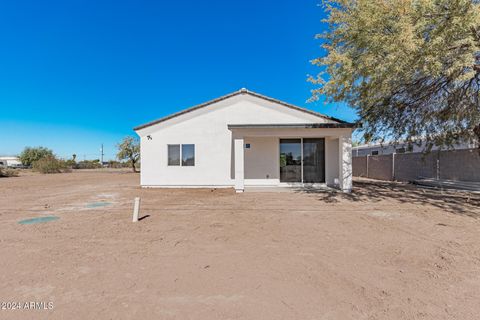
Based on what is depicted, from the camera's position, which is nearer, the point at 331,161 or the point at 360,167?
the point at 331,161

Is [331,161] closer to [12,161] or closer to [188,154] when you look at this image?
[188,154]

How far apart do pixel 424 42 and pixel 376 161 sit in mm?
14728

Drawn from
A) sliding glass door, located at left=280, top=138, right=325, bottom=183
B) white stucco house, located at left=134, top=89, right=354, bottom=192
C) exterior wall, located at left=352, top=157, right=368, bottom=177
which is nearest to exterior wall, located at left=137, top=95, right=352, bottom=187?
white stucco house, located at left=134, top=89, right=354, bottom=192

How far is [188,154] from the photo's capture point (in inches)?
518

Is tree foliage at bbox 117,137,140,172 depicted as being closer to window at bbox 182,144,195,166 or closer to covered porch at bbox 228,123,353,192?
window at bbox 182,144,195,166

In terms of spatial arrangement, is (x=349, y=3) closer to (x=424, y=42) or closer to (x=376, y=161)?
(x=424, y=42)

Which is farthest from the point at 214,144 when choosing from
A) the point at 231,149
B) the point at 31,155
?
the point at 31,155

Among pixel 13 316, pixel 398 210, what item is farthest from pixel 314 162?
pixel 13 316

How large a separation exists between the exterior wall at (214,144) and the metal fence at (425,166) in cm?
777

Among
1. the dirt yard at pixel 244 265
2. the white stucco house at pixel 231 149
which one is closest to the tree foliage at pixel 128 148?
the white stucco house at pixel 231 149

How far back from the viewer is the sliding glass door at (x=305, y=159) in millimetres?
12594

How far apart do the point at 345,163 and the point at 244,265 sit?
8995 mm

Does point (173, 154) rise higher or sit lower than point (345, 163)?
higher

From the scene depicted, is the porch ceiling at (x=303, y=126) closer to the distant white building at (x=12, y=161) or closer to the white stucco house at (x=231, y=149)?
the white stucco house at (x=231, y=149)
